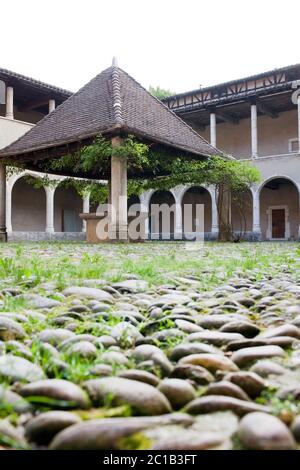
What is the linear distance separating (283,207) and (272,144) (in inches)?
145

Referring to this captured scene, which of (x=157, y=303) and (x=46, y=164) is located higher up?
(x=46, y=164)

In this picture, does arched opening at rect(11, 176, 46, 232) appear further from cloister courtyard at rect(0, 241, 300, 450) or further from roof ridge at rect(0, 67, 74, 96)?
Result: cloister courtyard at rect(0, 241, 300, 450)

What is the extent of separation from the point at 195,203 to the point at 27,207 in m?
10.4

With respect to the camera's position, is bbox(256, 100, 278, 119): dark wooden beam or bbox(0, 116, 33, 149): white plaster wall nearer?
bbox(0, 116, 33, 149): white plaster wall

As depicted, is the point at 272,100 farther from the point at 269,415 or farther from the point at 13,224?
the point at 269,415

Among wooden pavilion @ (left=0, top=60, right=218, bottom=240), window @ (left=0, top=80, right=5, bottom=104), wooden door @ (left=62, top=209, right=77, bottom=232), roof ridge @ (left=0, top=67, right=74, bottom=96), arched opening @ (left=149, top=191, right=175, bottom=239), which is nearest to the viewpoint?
wooden pavilion @ (left=0, top=60, right=218, bottom=240)

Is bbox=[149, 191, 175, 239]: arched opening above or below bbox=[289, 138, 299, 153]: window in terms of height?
below

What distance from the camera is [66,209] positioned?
84.2 feet

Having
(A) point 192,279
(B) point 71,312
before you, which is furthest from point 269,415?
(A) point 192,279

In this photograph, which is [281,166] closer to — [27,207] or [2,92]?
[27,207]

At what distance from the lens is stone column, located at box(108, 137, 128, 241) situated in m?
12.1

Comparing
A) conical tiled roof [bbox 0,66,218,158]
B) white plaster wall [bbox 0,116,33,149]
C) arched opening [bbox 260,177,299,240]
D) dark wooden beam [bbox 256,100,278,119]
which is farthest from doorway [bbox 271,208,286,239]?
white plaster wall [bbox 0,116,33,149]

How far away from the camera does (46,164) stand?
1473cm

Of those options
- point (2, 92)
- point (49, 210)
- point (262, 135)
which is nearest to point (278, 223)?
point (262, 135)
